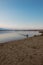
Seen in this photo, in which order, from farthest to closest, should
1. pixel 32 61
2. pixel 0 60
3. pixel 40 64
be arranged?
pixel 0 60
pixel 32 61
pixel 40 64

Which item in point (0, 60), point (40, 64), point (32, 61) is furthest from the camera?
point (0, 60)

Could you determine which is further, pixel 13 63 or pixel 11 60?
pixel 11 60

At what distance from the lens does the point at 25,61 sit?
5.70m

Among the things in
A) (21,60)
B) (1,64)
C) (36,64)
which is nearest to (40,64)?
(36,64)

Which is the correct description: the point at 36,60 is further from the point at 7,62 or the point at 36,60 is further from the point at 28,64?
the point at 7,62

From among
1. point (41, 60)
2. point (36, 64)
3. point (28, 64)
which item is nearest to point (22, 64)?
point (28, 64)

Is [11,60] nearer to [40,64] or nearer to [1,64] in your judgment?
[1,64]

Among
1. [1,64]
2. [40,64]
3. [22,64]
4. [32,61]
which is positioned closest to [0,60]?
[1,64]

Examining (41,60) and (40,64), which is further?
(41,60)

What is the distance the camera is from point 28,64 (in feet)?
17.5

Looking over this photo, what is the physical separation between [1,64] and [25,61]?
1.31 m

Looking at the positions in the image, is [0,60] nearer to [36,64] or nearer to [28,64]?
[28,64]

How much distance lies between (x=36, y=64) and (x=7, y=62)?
1.60 meters

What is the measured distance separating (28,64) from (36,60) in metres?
0.65
